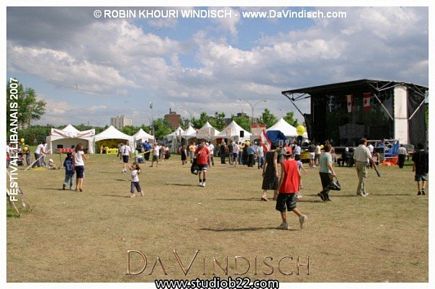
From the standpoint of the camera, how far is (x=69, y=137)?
4656cm

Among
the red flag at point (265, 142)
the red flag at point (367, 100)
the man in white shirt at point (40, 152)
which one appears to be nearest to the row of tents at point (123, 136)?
the red flag at point (367, 100)

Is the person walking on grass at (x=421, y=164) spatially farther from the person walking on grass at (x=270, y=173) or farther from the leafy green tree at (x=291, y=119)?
the leafy green tree at (x=291, y=119)

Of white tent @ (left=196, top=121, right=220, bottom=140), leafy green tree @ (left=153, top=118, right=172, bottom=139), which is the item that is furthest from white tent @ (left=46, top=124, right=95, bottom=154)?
leafy green tree @ (left=153, top=118, right=172, bottom=139)

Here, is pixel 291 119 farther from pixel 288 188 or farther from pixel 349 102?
pixel 288 188

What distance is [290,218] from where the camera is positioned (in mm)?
10086

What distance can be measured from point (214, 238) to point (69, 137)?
1617 inches

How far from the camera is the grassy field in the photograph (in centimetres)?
633

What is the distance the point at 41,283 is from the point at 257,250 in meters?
3.23

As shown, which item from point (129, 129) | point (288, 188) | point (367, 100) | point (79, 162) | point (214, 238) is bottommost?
point (214, 238)

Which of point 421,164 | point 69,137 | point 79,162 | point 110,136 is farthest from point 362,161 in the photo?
point 110,136

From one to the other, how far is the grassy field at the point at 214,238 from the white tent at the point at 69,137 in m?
33.6

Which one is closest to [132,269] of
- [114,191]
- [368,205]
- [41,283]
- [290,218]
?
[41,283]

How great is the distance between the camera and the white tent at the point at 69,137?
150ft
